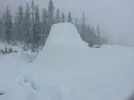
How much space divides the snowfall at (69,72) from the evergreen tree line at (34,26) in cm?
33

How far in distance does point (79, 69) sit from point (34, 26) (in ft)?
4.82

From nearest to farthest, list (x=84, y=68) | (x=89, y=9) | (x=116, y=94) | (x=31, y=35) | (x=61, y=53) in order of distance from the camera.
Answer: (x=116, y=94)
(x=84, y=68)
(x=61, y=53)
(x=89, y=9)
(x=31, y=35)

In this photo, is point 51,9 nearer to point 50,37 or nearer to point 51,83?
point 50,37

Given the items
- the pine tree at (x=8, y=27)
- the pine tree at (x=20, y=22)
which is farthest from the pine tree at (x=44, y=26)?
the pine tree at (x=8, y=27)

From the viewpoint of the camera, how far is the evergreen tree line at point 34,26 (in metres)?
3.52

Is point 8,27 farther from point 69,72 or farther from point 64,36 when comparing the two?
point 69,72

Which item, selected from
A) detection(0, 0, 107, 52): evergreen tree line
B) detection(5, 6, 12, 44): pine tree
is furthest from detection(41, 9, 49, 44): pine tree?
detection(5, 6, 12, 44): pine tree

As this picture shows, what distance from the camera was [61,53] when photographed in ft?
9.39

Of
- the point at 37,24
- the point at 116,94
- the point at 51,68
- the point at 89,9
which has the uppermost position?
the point at 89,9

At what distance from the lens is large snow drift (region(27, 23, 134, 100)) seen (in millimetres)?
2367

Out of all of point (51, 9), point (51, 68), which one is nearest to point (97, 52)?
point (51, 68)

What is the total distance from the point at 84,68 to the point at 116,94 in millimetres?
544

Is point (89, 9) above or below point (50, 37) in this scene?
above

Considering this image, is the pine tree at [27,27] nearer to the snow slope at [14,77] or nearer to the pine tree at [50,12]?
the snow slope at [14,77]
